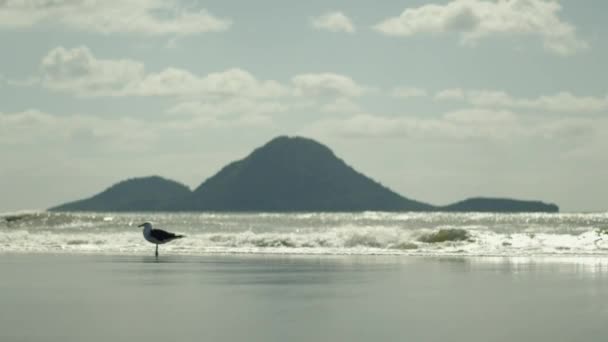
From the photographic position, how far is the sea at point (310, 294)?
10359 millimetres

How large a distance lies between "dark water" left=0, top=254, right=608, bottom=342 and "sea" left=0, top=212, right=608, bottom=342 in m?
0.03

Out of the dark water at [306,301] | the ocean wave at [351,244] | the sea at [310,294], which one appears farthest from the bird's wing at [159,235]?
the dark water at [306,301]

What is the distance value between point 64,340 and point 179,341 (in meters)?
1.34

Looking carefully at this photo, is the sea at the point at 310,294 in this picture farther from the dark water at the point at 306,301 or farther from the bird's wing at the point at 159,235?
the bird's wing at the point at 159,235

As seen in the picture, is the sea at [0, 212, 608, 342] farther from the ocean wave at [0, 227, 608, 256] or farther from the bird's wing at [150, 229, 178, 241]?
the bird's wing at [150, 229, 178, 241]

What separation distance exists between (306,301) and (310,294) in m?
1.07

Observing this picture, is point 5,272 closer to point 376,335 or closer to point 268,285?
point 268,285

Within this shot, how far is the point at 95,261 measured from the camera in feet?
76.4

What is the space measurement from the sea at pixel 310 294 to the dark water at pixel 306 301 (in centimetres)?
3

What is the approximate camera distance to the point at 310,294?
1451 centimetres

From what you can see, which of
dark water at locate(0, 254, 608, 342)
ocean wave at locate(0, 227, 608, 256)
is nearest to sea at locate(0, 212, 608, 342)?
dark water at locate(0, 254, 608, 342)

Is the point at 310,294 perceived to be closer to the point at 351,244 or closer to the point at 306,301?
the point at 306,301

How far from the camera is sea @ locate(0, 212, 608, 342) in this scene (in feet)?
34.0

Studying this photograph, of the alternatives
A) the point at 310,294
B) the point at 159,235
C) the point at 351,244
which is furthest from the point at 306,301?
the point at 351,244
